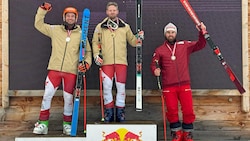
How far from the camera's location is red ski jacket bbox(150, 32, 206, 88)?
4.09 m

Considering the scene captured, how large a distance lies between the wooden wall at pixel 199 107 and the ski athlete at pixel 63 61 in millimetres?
509

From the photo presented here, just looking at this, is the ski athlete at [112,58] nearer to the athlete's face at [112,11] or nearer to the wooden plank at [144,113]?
the athlete's face at [112,11]

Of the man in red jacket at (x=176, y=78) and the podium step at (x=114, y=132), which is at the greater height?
the man in red jacket at (x=176, y=78)

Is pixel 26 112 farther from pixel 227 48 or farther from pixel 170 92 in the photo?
pixel 227 48

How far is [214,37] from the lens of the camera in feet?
15.0

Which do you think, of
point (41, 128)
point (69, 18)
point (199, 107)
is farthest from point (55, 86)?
point (199, 107)

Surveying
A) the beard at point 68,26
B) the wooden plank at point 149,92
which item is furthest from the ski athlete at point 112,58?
the wooden plank at point 149,92

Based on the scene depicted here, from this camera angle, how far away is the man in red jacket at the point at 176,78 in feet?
13.3

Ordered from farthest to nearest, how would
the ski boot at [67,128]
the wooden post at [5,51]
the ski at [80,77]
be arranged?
the wooden post at [5,51] → the ski boot at [67,128] → the ski at [80,77]

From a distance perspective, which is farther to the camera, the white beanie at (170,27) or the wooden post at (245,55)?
the wooden post at (245,55)

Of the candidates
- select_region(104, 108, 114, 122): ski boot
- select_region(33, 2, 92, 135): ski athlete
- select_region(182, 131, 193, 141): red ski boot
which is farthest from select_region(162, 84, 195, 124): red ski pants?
select_region(33, 2, 92, 135): ski athlete

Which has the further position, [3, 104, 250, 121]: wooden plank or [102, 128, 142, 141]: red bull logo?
[3, 104, 250, 121]: wooden plank

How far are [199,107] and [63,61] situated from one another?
190cm

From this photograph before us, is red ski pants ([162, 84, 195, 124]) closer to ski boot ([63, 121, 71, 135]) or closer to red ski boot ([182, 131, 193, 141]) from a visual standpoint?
red ski boot ([182, 131, 193, 141])
